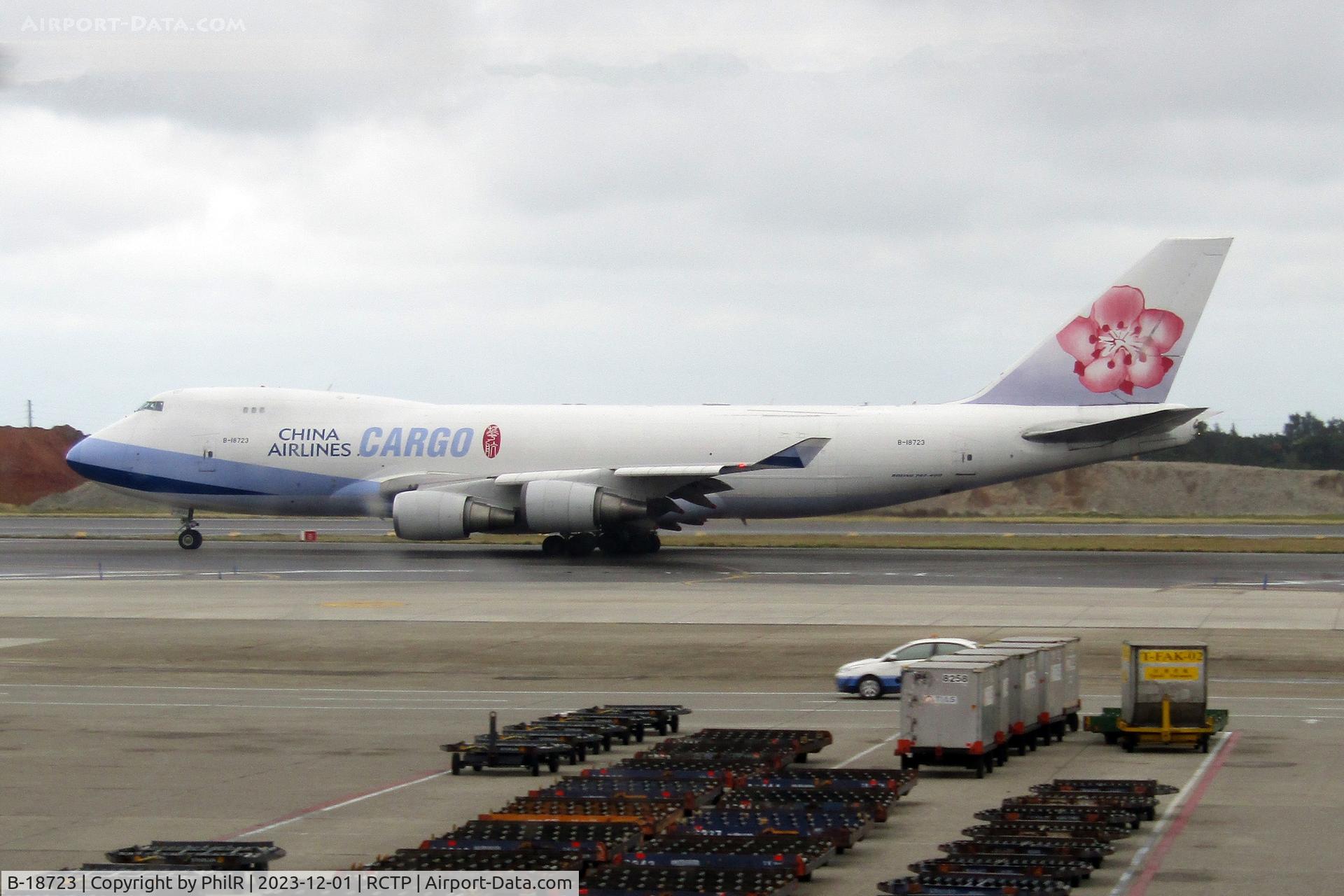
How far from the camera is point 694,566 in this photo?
5478cm

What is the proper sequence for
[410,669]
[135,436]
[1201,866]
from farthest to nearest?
[135,436] → [410,669] → [1201,866]

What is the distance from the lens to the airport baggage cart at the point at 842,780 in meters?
17.9

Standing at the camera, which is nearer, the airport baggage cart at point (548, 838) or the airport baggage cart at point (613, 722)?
the airport baggage cart at point (548, 838)

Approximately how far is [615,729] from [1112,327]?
39994 mm

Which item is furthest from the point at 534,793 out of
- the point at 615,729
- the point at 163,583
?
the point at 163,583

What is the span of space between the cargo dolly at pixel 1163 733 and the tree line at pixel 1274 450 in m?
123

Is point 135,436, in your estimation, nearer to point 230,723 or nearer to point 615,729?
point 230,723

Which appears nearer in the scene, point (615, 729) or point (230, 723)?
point (615, 729)

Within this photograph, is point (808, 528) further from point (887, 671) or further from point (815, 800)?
point (815, 800)

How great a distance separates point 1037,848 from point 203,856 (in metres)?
7.96

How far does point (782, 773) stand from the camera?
19.4m

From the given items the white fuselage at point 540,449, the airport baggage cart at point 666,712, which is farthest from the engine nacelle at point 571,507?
the airport baggage cart at point 666,712

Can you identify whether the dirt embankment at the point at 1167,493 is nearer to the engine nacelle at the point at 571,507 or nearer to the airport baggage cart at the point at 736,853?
the engine nacelle at the point at 571,507

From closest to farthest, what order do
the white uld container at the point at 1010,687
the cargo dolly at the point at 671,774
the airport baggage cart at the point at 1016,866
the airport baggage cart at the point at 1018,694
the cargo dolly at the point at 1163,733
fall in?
the airport baggage cart at the point at 1016,866 → the cargo dolly at the point at 671,774 → the white uld container at the point at 1010,687 → the airport baggage cart at the point at 1018,694 → the cargo dolly at the point at 1163,733
